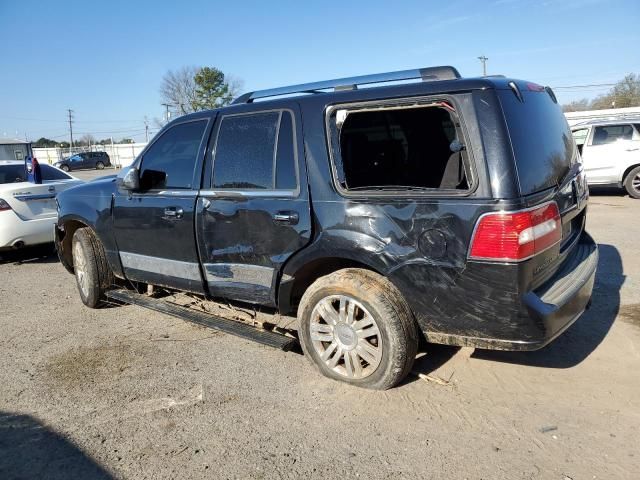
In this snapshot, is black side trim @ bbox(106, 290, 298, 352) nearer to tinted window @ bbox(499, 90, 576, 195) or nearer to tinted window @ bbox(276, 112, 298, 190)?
tinted window @ bbox(276, 112, 298, 190)

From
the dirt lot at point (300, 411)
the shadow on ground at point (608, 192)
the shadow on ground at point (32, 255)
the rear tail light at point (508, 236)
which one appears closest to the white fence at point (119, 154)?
the shadow on ground at point (32, 255)

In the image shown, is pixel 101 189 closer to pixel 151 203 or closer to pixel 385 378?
pixel 151 203

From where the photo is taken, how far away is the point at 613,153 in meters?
11.7

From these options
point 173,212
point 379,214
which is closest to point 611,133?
point 379,214

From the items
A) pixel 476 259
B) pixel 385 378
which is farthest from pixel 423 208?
pixel 385 378

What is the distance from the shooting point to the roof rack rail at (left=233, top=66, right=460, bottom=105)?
10.5ft

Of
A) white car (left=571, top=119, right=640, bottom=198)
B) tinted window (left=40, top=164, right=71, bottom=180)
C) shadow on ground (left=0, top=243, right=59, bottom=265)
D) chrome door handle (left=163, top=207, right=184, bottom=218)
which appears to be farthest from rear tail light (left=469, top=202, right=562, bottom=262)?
white car (left=571, top=119, right=640, bottom=198)

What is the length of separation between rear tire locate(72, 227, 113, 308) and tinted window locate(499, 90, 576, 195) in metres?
4.10

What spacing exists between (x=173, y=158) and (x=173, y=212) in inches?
20.4

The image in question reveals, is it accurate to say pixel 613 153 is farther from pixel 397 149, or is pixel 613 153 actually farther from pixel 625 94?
pixel 625 94

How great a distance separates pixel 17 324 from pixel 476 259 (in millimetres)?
4512

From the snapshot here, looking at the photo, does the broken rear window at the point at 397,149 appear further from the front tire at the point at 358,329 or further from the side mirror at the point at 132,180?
the side mirror at the point at 132,180

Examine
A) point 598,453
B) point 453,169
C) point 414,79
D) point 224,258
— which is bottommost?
point 598,453

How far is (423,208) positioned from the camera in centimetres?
290
